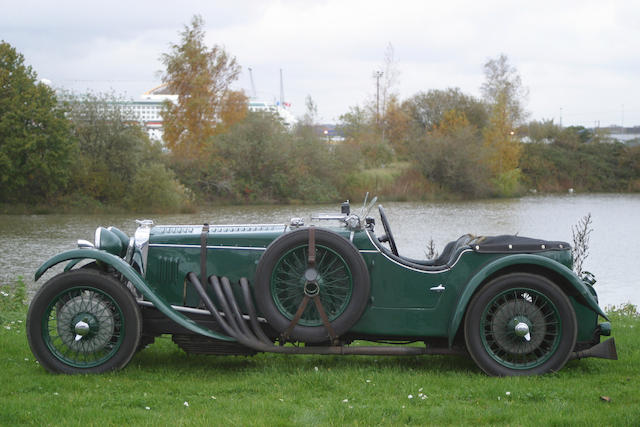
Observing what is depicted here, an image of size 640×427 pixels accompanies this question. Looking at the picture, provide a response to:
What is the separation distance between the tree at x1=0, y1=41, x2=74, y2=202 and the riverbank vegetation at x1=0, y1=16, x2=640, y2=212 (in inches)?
2.0

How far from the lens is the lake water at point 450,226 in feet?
45.3

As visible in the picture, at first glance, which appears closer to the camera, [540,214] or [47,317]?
[47,317]

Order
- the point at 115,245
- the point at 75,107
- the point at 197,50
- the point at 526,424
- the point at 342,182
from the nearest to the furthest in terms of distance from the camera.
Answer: the point at 526,424, the point at 115,245, the point at 75,107, the point at 342,182, the point at 197,50

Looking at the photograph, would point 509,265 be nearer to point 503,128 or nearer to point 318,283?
point 318,283

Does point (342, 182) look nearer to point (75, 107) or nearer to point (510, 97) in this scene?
point (75, 107)

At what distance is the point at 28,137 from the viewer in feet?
92.3

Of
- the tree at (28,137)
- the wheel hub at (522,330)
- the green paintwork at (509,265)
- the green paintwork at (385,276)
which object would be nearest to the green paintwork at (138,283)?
the green paintwork at (385,276)

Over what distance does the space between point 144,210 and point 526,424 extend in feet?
86.9

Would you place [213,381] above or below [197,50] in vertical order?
below

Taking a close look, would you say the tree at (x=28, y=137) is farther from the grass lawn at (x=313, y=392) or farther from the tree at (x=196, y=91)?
the grass lawn at (x=313, y=392)

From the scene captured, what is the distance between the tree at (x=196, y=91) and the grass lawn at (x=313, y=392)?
33.7m

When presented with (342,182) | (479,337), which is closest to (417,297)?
(479,337)

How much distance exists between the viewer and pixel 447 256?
545cm

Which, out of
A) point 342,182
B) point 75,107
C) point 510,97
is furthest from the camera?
point 510,97
